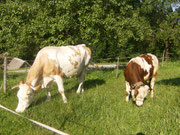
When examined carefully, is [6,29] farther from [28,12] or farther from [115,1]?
[115,1]

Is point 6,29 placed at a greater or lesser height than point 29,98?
greater

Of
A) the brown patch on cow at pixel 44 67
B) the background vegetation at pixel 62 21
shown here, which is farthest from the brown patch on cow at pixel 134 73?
the background vegetation at pixel 62 21

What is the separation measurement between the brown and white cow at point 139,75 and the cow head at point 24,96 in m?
3.27

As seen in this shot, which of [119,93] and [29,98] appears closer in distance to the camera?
[29,98]

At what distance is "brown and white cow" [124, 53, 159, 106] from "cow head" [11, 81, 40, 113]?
327cm

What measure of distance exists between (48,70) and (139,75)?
3.28 metres

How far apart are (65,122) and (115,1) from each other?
295 inches

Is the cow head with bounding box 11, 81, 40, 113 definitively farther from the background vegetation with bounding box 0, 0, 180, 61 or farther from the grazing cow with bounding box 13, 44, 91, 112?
the background vegetation with bounding box 0, 0, 180, 61

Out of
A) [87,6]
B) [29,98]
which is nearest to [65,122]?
[29,98]

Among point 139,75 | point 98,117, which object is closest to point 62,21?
point 139,75

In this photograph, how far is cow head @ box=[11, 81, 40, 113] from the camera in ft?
14.9

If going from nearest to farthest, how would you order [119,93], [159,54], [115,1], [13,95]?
[13,95], [119,93], [115,1], [159,54]

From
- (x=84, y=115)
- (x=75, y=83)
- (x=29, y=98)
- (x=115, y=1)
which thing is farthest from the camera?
(x=115, y=1)

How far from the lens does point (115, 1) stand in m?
8.77
